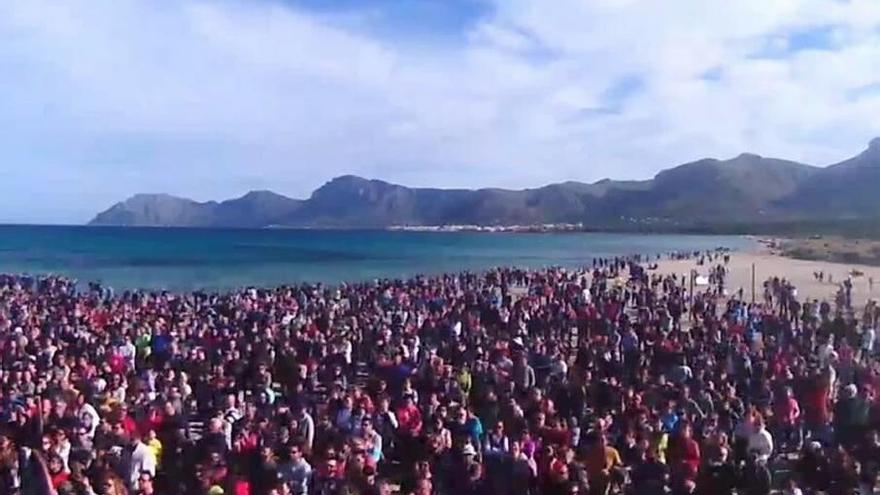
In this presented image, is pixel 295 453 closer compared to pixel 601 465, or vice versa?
pixel 295 453

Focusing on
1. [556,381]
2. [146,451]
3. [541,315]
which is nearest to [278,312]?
[541,315]

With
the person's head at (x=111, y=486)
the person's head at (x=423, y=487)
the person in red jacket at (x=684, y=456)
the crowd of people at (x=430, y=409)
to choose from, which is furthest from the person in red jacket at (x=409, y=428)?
the person's head at (x=111, y=486)

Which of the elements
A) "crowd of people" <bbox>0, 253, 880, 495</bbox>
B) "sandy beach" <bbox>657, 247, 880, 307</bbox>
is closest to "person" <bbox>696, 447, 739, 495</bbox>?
"crowd of people" <bbox>0, 253, 880, 495</bbox>

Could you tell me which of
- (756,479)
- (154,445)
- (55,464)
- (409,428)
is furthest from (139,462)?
(756,479)

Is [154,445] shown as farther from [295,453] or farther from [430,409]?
[430,409]

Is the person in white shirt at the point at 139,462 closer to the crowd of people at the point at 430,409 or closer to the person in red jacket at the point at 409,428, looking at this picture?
the crowd of people at the point at 430,409
